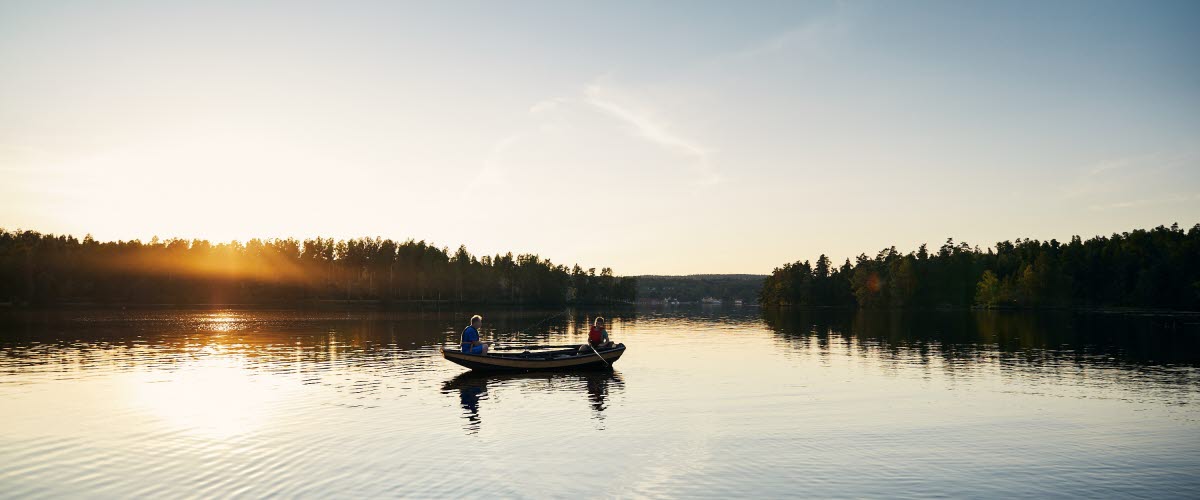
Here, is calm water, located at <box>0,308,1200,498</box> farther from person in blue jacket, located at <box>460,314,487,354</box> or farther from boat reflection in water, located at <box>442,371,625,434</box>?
person in blue jacket, located at <box>460,314,487,354</box>

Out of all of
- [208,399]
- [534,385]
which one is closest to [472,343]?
[534,385]

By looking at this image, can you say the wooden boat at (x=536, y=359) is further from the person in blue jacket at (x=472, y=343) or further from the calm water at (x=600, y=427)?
the calm water at (x=600, y=427)

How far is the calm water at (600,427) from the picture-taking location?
62.0 feet

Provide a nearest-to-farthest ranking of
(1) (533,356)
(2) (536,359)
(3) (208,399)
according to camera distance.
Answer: (3) (208,399) → (2) (536,359) → (1) (533,356)

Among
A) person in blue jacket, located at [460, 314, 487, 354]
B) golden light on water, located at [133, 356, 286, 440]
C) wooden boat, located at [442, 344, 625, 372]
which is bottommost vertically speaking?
golden light on water, located at [133, 356, 286, 440]

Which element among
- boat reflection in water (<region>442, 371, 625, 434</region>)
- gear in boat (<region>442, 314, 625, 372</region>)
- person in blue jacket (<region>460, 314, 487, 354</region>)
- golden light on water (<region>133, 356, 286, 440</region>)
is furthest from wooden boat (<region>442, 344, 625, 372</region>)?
golden light on water (<region>133, 356, 286, 440</region>)

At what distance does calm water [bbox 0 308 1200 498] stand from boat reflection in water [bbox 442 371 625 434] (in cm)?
23

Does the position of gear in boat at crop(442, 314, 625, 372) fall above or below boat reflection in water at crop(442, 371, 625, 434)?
above

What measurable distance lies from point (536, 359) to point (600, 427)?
1803cm

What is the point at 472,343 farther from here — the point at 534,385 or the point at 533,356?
the point at 534,385

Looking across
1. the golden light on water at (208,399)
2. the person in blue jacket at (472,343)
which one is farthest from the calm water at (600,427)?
the person in blue jacket at (472,343)

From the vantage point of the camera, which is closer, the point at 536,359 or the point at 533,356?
the point at 536,359

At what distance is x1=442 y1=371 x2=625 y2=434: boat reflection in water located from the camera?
105 ft

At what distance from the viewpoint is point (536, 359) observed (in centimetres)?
4400
